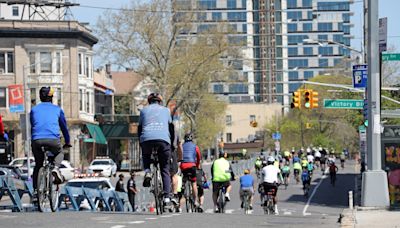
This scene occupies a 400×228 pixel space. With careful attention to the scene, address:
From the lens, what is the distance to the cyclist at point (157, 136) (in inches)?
563

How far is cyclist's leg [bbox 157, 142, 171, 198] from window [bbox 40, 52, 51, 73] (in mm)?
59764

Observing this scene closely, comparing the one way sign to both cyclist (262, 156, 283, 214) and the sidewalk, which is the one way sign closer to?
cyclist (262, 156, 283, 214)

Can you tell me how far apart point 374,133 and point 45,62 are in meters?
55.8

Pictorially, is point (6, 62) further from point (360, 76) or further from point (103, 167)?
point (360, 76)

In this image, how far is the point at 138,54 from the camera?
70125 mm

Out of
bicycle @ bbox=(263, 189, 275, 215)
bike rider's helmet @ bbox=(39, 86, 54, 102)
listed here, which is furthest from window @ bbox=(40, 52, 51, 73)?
bike rider's helmet @ bbox=(39, 86, 54, 102)

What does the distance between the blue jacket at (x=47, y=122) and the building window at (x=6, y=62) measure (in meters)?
58.8

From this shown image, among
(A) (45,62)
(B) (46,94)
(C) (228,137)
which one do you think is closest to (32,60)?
(A) (45,62)

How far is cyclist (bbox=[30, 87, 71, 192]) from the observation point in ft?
47.9

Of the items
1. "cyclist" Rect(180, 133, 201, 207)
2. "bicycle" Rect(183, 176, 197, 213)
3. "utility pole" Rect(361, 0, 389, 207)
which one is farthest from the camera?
"bicycle" Rect(183, 176, 197, 213)

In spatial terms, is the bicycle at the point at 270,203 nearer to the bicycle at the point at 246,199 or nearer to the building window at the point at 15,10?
the bicycle at the point at 246,199

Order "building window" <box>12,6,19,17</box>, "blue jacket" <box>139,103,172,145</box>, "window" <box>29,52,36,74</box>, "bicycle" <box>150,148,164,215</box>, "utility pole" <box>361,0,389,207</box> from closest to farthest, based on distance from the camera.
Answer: "blue jacket" <box>139,103,172,145</box>
"bicycle" <box>150,148,164,215</box>
"utility pole" <box>361,0,389,207</box>
"window" <box>29,52,36,74</box>
"building window" <box>12,6,19,17</box>

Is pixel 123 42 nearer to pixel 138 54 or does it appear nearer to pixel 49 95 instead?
pixel 138 54

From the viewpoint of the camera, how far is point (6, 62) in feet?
238
